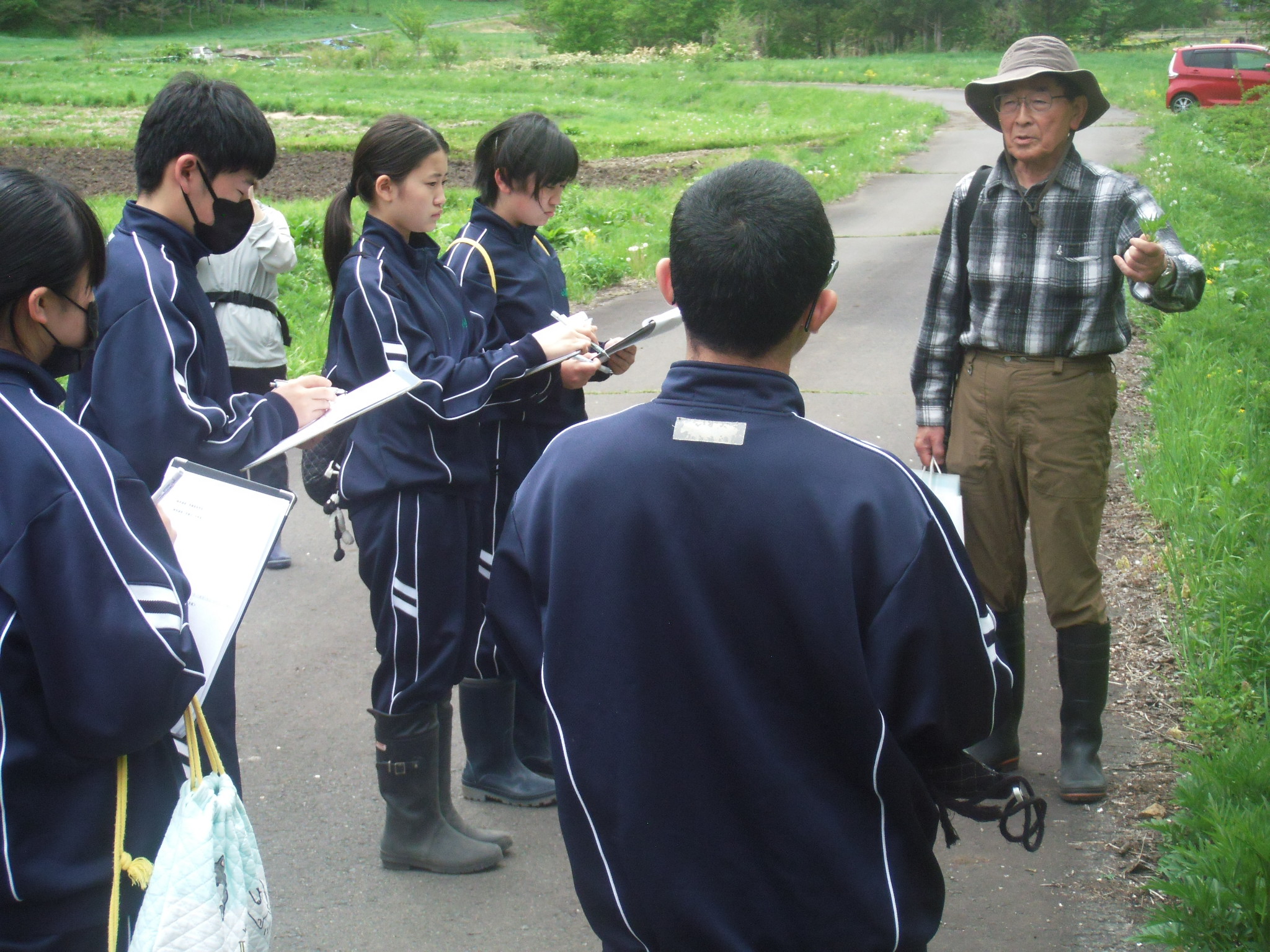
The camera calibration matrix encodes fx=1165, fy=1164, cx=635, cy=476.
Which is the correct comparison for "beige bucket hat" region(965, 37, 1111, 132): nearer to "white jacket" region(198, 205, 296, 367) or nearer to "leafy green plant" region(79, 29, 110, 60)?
"white jacket" region(198, 205, 296, 367)

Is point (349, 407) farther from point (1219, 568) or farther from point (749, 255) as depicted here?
point (1219, 568)

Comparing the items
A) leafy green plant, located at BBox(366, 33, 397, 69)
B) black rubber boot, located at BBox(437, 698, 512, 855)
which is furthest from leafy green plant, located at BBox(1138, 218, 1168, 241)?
leafy green plant, located at BBox(366, 33, 397, 69)

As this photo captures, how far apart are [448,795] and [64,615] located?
1.88 metres

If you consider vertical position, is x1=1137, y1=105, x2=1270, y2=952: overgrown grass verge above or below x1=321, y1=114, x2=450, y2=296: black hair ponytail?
below

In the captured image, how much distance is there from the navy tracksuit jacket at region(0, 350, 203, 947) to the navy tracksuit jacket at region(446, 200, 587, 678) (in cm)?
160

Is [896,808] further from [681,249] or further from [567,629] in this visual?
[681,249]

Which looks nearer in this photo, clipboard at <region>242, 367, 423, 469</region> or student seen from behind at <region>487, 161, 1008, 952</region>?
student seen from behind at <region>487, 161, 1008, 952</region>

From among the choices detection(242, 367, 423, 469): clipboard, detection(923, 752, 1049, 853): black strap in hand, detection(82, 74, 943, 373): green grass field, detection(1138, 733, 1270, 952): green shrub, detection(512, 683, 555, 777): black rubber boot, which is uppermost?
detection(242, 367, 423, 469): clipboard

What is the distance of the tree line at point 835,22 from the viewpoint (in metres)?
71.1

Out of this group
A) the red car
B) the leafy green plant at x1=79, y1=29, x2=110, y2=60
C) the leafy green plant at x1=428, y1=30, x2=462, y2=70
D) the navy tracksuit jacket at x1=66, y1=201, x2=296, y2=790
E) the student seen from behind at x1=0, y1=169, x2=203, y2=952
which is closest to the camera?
the student seen from behind at x1=0, y1=169, x2=203, y2=952

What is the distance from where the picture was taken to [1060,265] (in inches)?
133

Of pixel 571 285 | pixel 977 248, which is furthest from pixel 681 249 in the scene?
pixel 571 285

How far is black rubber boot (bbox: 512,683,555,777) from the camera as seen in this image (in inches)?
151

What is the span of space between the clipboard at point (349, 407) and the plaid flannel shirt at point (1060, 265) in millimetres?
1829
